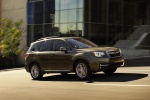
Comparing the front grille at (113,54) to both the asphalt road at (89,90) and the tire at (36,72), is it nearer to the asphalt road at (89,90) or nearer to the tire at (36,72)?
the asphalt road at (89,90)

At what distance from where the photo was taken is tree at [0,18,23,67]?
3841 centimetres

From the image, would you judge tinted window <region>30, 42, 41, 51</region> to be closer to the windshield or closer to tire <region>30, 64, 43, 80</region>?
tire <region>30, 64, 43, 80</region>

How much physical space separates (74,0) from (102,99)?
24295mm

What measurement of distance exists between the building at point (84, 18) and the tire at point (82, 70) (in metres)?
18.5

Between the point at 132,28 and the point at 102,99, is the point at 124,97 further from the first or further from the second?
the point at 132,28

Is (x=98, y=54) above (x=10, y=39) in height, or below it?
above

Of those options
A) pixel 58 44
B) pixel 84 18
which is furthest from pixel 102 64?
pixel 84 18

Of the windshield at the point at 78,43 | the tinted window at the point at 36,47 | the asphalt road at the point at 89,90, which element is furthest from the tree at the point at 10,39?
the asphalt road at the point at 89,90

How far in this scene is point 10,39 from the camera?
38656mm

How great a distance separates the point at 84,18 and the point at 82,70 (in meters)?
19.1

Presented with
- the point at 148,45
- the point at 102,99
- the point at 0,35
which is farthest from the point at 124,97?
the point at 0,35

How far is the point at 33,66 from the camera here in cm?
1567

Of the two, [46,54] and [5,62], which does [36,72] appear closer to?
[46,54]

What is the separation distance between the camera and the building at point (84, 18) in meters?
32.7
